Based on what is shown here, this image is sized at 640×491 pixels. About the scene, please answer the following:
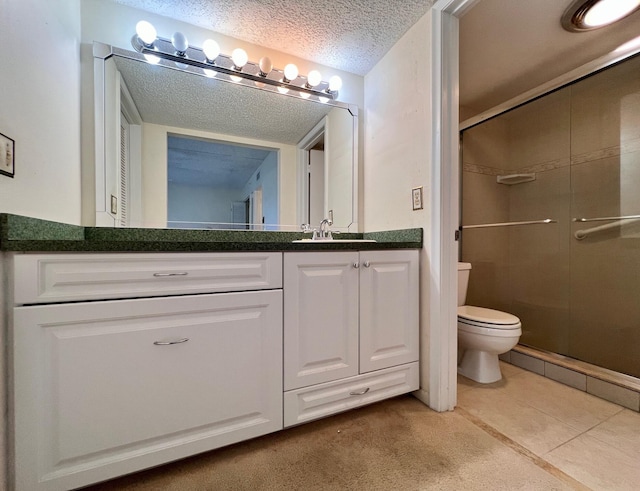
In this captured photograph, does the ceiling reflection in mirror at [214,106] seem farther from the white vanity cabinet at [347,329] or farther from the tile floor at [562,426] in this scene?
the tile floor at [562,426]

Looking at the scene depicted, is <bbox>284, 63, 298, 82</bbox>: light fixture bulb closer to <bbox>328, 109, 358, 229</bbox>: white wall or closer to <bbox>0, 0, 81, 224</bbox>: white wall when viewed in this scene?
<bbox>328, 109, 358, 229</bbox>: white wall

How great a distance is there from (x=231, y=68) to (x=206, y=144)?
1.49ft

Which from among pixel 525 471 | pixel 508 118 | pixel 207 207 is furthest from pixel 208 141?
pixel 508 118

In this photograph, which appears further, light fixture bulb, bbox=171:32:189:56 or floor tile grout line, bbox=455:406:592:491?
light fixture bulb, bbox=171:32:189:56

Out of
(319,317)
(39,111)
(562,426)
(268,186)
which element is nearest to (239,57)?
(268,186)

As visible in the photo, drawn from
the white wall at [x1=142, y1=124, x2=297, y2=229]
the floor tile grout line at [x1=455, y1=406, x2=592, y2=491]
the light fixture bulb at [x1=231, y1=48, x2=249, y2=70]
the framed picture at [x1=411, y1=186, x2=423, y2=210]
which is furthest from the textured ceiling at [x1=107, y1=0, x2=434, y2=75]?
the floor tile grout line at [x1=455, y1=406, x2=592, y2=491]

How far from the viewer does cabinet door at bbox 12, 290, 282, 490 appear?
31.2 inches

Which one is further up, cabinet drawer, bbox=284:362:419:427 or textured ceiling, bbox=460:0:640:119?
textured ceiling, bbox=460:0:640:119

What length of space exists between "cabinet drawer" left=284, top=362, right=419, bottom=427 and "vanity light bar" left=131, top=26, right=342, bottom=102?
170cm

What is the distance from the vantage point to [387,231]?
1.64 meters

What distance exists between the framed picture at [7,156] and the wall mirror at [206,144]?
47cm

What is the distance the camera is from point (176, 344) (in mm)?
948

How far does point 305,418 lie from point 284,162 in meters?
1.44

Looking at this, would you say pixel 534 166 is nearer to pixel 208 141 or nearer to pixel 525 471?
pixel 525 471
